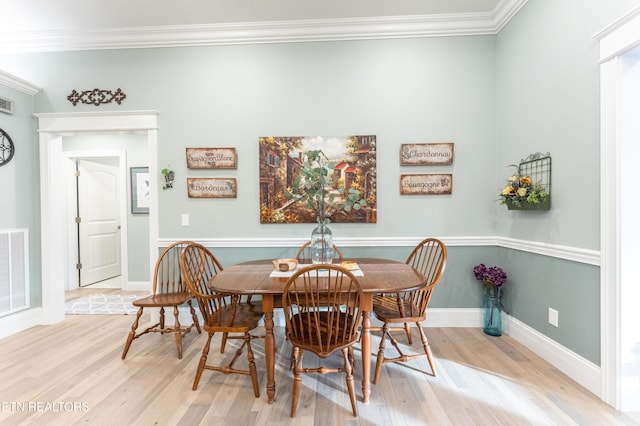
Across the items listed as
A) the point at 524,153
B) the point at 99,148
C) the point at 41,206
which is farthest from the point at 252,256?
the point at 99,148

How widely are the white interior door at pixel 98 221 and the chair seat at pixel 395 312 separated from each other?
4.68 metres

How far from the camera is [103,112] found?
3.00 m

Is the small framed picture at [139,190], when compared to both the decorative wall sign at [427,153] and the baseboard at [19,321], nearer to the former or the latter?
the baseboard at [19,321]

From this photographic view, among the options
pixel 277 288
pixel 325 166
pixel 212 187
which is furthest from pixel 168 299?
pixel 325 166

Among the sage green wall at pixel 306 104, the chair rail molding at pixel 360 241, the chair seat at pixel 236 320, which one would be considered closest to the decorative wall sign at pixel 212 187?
the sage green wall at pixel 306 104

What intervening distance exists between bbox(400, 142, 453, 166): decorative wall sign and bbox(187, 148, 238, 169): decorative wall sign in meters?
1.69

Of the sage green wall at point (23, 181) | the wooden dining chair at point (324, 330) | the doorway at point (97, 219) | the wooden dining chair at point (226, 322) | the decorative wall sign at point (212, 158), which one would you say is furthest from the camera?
the doorway at point (97, 219)

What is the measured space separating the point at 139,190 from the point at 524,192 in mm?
4719

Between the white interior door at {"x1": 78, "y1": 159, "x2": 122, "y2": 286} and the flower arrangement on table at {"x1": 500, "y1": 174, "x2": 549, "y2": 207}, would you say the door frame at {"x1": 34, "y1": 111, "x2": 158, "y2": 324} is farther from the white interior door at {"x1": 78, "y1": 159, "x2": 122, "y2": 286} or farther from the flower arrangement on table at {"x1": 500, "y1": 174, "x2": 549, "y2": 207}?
the flower arrangement on table at {"x1": 500, "y1": 174, "x2": 549, "y2": 207}

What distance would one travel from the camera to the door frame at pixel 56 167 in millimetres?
2996

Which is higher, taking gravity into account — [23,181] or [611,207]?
[23,181]

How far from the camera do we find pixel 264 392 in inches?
74.5

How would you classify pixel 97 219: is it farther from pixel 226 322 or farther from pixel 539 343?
pixel 539 343

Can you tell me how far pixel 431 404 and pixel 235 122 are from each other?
2842 mm
